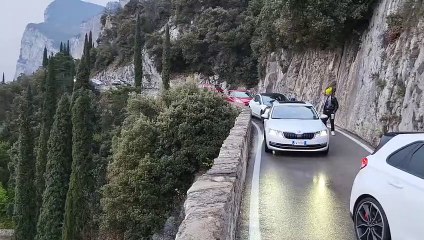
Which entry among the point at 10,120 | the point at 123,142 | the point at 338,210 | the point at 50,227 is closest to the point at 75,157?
the point at 50,227

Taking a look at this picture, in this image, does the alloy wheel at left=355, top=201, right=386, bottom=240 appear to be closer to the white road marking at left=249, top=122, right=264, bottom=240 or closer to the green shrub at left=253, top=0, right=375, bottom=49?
the white road marking at left=249, top=122, right=264, bottom=240

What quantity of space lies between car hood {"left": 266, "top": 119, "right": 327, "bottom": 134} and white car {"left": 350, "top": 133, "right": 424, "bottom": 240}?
240 inches

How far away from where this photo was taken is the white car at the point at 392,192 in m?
4.44

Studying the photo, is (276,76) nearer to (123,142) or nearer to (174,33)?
(123,142)

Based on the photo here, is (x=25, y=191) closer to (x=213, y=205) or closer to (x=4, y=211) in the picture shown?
(x=4, y=211)

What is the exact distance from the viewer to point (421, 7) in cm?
1459

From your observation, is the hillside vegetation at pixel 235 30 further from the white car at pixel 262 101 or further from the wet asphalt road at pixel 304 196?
the wet asphalt road at pixel 304 196

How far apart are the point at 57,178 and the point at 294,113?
29.2 metres

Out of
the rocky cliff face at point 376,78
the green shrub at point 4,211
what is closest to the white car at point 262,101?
the rocky cliff face at point 376,78

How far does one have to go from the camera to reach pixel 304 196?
8.22 m

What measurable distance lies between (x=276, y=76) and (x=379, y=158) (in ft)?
105

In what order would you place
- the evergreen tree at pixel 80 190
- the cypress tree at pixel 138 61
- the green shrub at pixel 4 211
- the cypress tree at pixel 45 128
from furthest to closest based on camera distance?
the cypress tree at pixel 138 61 < the green shrub at pixel 4 211 < the cypress tree at pixel 45 128 < the evergreen tree at pixel 80 190

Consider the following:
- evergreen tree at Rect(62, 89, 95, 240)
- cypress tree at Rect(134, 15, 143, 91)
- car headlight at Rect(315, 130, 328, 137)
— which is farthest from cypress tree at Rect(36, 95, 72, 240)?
car headlight at Rect(315, 130, 328, 137)

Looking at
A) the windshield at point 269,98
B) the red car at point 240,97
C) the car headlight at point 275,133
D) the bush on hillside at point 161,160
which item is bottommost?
the bush on hillside at point 161,160
